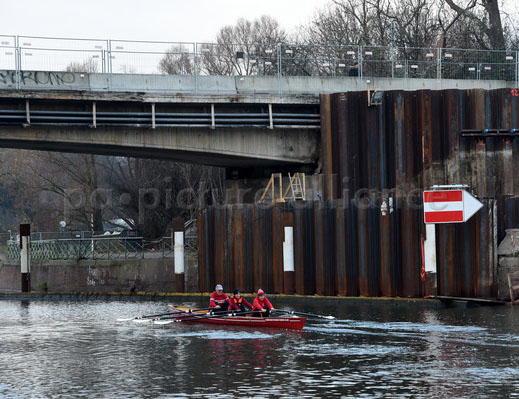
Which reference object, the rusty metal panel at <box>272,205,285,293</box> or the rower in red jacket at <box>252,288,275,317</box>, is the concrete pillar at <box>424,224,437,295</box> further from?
the rower in red jacket at <box>252,288,275,317</box>

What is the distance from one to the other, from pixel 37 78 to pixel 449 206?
18.9 meters

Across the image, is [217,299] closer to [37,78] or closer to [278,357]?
[278,357]

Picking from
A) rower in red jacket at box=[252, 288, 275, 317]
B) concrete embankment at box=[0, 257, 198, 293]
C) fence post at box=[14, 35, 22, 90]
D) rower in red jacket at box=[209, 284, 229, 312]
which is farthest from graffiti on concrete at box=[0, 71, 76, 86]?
rower in red jacket at box=[252, 288, 275, 317]

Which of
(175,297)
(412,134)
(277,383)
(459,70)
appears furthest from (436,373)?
(459,70)

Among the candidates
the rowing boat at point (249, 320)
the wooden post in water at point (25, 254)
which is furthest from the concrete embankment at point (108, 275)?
the rowing boat at point (249, 320)

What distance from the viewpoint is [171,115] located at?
148 ft

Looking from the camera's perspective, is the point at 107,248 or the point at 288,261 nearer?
the point at 288,261

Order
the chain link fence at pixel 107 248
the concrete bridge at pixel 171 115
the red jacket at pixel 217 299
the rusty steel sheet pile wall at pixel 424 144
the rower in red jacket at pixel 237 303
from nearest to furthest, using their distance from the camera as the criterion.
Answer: the rower in red jacket at pixel 237 303
the red jacket at pixel 217 299
the concrete bridge at pixel 171 115
the rusty steel sheet pile wall at pixel 424 144
the chain link fence at pixel 107 248

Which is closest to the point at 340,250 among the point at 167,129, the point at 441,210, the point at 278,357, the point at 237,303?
the point at 441,210

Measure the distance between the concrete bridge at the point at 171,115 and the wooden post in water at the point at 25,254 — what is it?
9.46m

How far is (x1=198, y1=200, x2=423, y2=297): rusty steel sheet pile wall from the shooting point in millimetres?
41938

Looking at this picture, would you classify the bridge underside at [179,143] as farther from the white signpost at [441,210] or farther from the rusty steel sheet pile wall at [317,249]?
the white signpost at [441,210]

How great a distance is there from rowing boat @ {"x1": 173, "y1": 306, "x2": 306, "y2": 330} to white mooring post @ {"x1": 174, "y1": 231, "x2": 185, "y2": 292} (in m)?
7.97

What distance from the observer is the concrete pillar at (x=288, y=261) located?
145 ft
